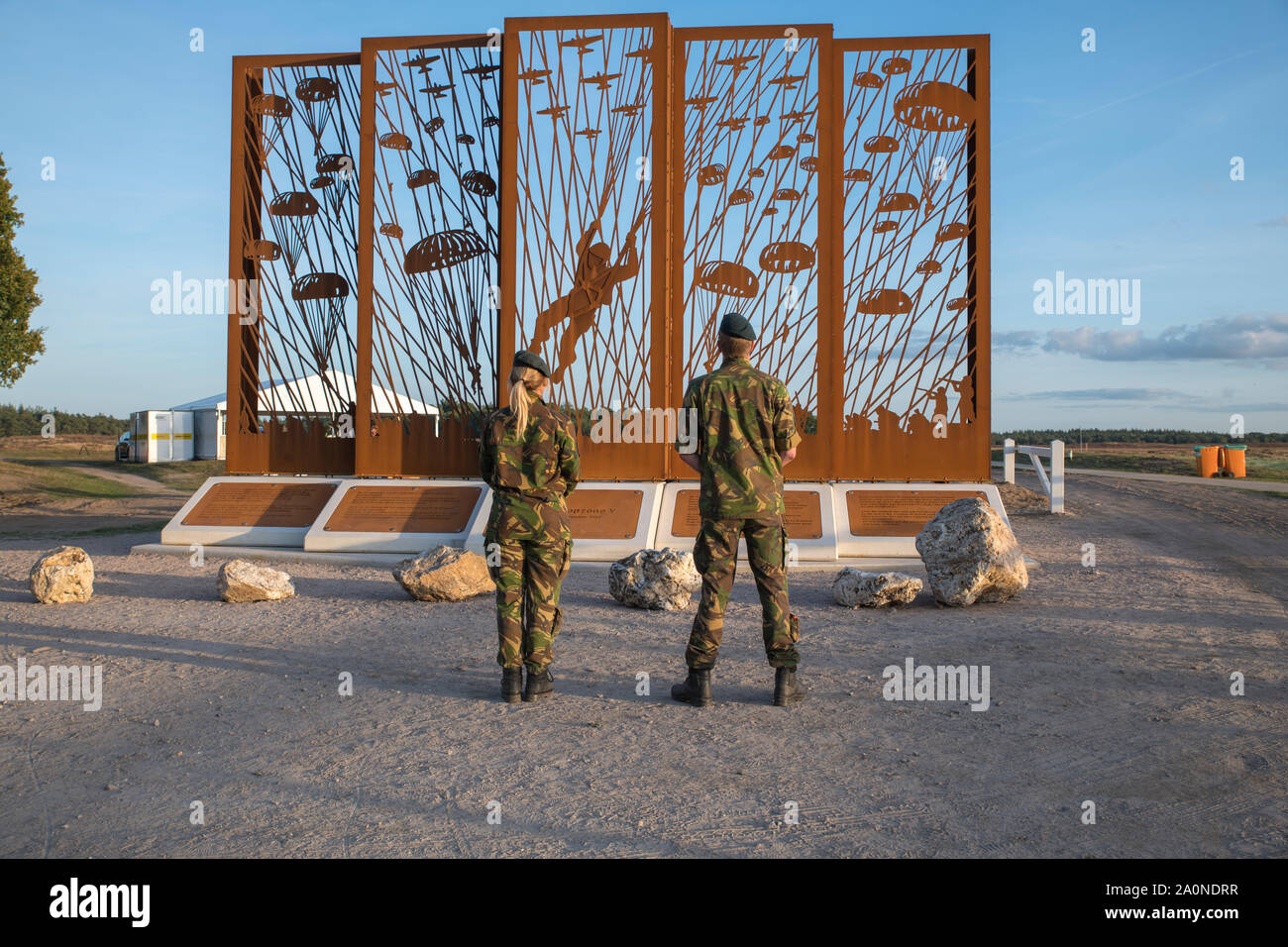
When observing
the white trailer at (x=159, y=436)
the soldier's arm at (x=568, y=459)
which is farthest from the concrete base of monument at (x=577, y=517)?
the white trailer at (x=159, y=436)

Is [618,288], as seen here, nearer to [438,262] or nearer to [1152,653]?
[438,262]

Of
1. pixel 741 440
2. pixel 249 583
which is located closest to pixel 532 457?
pixel 741 440

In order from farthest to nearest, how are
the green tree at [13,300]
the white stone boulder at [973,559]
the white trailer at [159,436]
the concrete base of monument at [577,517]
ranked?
the white trailer at [159,436]
the green tree at [13,300]
the concrete base of monument at [577,517]
the white stone boulder at [973,559]

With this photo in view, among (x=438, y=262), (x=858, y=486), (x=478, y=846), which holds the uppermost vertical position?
(x=438, y=262)

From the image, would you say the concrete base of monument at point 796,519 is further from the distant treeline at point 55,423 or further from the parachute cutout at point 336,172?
the distant treeline at point 55,423

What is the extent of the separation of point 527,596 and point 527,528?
36 centimetres

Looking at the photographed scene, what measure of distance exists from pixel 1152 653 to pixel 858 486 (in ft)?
15.3

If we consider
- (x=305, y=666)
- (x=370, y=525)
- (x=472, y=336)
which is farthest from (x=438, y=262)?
(x=305, y=666)

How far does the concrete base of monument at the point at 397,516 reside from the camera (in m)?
9.14

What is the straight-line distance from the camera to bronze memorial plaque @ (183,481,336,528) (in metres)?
9.82

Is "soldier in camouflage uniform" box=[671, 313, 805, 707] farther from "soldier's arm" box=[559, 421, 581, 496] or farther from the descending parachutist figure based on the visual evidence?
the descending parachutist figure

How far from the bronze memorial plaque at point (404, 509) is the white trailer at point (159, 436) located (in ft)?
72.2

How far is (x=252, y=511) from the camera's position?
9.98m

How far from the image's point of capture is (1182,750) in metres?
3.38
